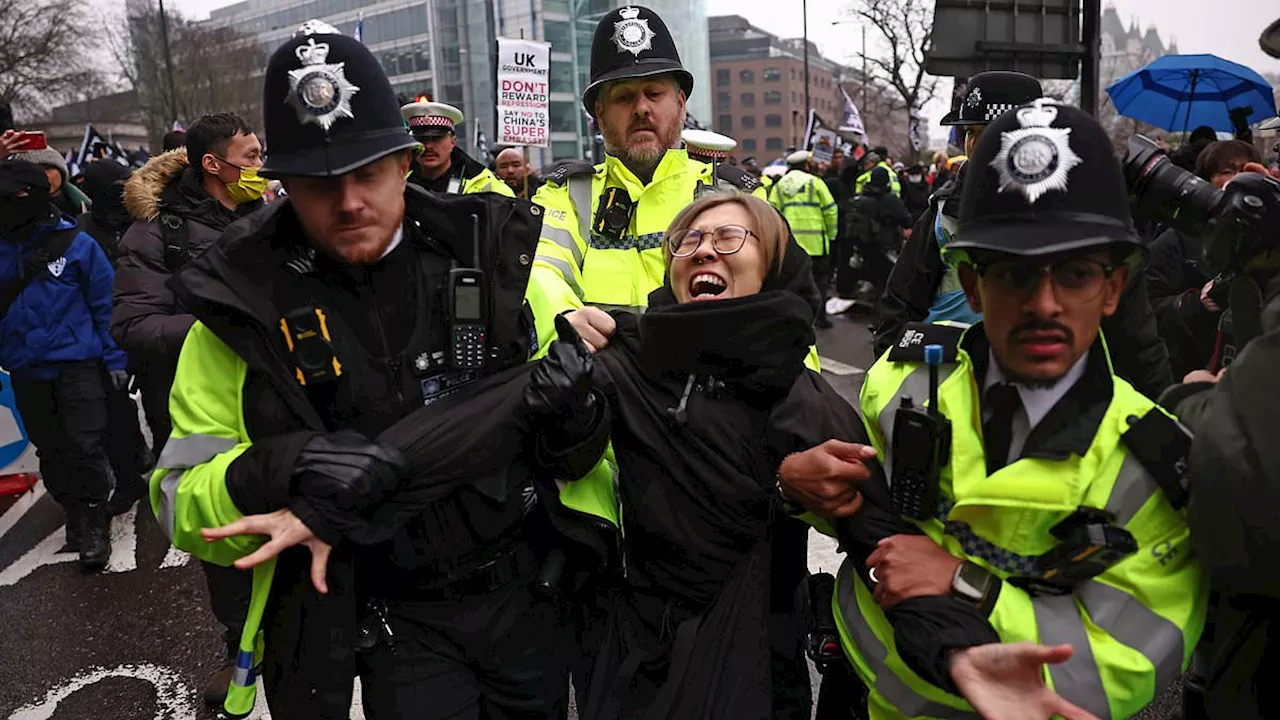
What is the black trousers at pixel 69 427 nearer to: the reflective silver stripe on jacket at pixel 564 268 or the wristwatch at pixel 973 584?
the reflective silver stripe on jacket at pixel 564 268

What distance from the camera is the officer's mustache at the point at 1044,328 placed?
160 centimetres

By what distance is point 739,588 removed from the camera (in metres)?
2.09

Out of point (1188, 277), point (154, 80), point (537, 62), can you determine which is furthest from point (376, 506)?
point (154, 80)

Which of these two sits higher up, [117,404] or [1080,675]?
[1080,675]

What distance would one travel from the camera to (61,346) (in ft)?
16.4

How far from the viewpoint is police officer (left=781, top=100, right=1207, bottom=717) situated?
152 centimetres

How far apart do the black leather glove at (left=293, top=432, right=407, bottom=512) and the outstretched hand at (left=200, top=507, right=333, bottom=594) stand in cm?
6

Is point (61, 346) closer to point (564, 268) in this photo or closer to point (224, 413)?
point (564, 268)

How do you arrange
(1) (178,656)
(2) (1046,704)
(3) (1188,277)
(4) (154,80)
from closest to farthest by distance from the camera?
(2) (1046,704), (1) (178,656), (3) (1188,277), (4) (154,80)

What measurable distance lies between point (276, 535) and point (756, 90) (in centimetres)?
10003

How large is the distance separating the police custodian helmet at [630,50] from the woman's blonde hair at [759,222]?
858mm

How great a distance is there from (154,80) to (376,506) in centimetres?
4983

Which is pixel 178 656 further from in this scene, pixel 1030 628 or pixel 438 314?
pixel 1030 628

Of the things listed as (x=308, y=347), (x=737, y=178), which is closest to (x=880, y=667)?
(x=308, y=347)
